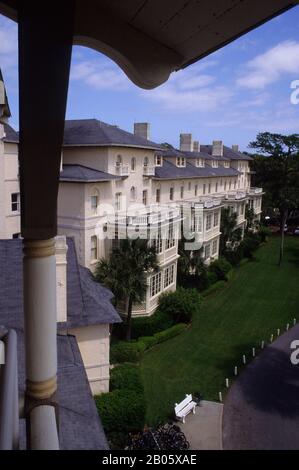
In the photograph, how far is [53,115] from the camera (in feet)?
6.86

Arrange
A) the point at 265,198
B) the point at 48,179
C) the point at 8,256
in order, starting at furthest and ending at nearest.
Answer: the point at 265,198, the point at 8,256, the point at 48,179

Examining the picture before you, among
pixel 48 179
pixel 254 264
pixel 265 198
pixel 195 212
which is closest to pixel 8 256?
pixel 48 179

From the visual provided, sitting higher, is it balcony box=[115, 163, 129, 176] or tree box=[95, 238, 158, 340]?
balcony box=[115, 163, 129, 176]

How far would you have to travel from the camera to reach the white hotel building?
22953 mm

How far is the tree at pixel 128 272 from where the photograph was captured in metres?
20.3

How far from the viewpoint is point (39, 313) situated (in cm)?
256

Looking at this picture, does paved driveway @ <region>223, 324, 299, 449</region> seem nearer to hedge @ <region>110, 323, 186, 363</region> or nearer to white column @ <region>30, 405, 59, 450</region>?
hedge @ <region>110, 323, 186, 363</region>

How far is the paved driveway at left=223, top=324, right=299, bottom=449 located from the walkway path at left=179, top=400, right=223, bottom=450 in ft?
0.90

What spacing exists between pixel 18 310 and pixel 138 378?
248 inches

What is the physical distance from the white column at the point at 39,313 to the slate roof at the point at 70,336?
71.9 inches

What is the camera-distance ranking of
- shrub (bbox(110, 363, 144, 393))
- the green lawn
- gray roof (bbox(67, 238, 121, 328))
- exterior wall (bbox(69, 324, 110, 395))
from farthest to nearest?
the green lawn < shrub (bbox(110, 363, 144, 393)) < exterior wall (bbox(69, 324, 110, 395)) < gray roof (bbox(67, 238, 121, 328))

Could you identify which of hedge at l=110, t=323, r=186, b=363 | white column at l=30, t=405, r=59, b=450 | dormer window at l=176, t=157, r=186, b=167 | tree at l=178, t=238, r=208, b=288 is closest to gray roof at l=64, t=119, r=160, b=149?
tree at l=178, t=238, r=208, b=288

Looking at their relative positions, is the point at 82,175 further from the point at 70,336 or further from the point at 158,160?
the point at 158,160

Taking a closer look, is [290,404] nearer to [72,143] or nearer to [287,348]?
[287,348]
